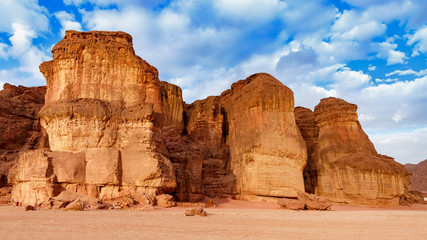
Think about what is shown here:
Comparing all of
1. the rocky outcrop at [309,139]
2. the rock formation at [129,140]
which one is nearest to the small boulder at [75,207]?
the rock formation at [129,140]

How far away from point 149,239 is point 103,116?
1116 centimetres

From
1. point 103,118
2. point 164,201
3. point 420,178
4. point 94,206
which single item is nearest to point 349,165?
point 164,201

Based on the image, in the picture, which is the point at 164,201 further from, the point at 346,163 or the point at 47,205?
the point at 346,163

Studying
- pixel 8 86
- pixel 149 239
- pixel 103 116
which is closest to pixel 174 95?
pixel 8 86

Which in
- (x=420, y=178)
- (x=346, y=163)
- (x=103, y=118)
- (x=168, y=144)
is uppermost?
(x=103, y=118)

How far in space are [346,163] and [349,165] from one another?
29 centimetres

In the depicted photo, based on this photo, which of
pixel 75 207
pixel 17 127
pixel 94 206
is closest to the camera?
pixel 75 207

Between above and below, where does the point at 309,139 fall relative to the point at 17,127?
below

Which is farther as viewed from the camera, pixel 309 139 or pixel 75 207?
pixel 309 139

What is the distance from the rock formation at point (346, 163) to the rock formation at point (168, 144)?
0.08 meters

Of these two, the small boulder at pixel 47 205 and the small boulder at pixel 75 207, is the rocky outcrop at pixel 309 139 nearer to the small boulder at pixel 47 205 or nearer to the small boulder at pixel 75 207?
the small boulder at pixel 75 207

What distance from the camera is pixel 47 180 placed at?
13977 millimetres

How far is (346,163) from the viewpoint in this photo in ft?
75.2

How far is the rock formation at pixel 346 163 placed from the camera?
861 inches
